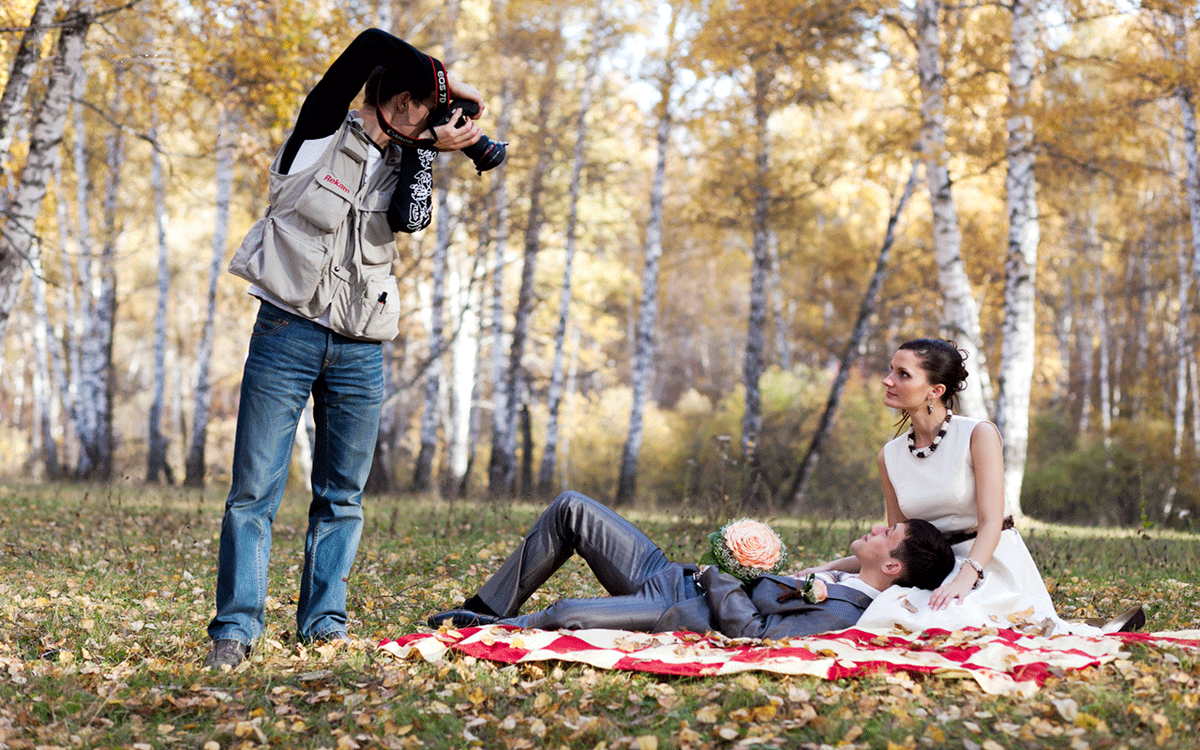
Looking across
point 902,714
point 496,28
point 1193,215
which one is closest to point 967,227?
point 1193,215

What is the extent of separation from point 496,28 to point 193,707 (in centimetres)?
1655

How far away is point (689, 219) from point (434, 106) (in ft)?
43.1

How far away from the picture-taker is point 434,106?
12.6 feet

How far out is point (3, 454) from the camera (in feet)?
76.3

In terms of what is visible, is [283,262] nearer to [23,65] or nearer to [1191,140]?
[23,65]

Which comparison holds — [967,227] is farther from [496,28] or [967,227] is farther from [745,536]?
[745,536]

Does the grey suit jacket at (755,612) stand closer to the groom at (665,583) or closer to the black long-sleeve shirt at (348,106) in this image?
the groom at (665,583)

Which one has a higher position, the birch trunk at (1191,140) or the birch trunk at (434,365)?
the birch trunk at (1191,140)

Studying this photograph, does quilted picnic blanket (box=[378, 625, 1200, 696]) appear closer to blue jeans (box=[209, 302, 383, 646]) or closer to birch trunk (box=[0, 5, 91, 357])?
blue jeans (box=[209, 302, 383, 646])

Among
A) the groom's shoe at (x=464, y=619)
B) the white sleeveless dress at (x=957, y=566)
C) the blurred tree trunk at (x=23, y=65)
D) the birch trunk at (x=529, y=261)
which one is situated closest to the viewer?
the white sleeveless dress at (x=957, y=566)

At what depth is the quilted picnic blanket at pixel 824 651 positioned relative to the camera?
3.59 metres

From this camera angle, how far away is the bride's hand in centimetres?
419

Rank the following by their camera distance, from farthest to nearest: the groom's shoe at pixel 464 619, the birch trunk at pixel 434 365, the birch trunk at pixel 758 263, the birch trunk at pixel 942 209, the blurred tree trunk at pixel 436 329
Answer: the birch trunk at pixel 434 365
the blurred tree trunk at pixel 436 329
the birch trunk at pixel 758 263
the birch trunk at pixel 942 209
the groom's shoe at pixel 464 619

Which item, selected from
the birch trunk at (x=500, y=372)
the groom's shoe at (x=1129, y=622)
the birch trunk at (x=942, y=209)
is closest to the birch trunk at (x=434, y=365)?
the birch trunk at (x=500, y=372)
